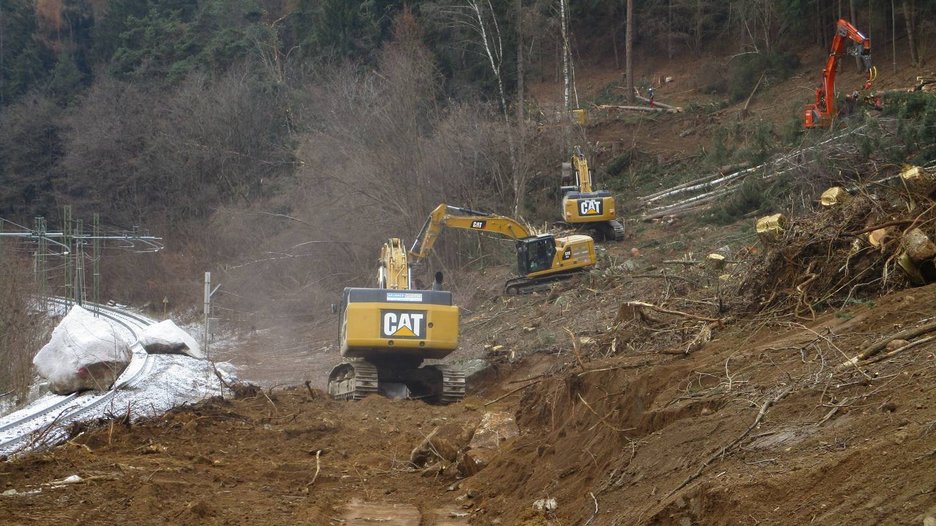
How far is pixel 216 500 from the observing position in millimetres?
9109

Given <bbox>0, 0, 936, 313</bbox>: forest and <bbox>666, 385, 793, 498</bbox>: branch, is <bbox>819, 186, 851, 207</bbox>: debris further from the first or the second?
<bbox>0, 0, 936, 313</bbox>: forest

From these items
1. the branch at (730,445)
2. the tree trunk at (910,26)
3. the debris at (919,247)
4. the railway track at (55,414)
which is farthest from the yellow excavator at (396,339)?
the tree trunk at (910,26)

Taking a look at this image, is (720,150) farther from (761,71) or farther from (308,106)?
(308,106)

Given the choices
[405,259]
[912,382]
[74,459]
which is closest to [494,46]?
[405,259]

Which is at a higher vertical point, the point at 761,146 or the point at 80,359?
the point at 761,146

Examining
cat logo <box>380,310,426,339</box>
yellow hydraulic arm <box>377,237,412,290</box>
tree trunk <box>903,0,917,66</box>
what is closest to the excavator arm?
yellow hydraulic arm <box>377,237,412,290</box>

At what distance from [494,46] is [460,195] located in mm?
7534

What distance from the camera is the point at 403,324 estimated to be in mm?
16766

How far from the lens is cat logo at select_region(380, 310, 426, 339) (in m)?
16.7

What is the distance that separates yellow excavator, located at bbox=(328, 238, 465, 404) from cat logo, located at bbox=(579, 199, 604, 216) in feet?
40.3

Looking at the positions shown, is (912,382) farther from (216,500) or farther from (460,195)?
(460,195)

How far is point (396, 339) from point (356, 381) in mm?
1136

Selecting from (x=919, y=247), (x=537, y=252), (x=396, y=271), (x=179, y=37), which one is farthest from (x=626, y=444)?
(x=179, y=37)

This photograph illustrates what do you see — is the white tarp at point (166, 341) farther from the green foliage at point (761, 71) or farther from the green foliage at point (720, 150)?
the green foliage at point (761, 71)
